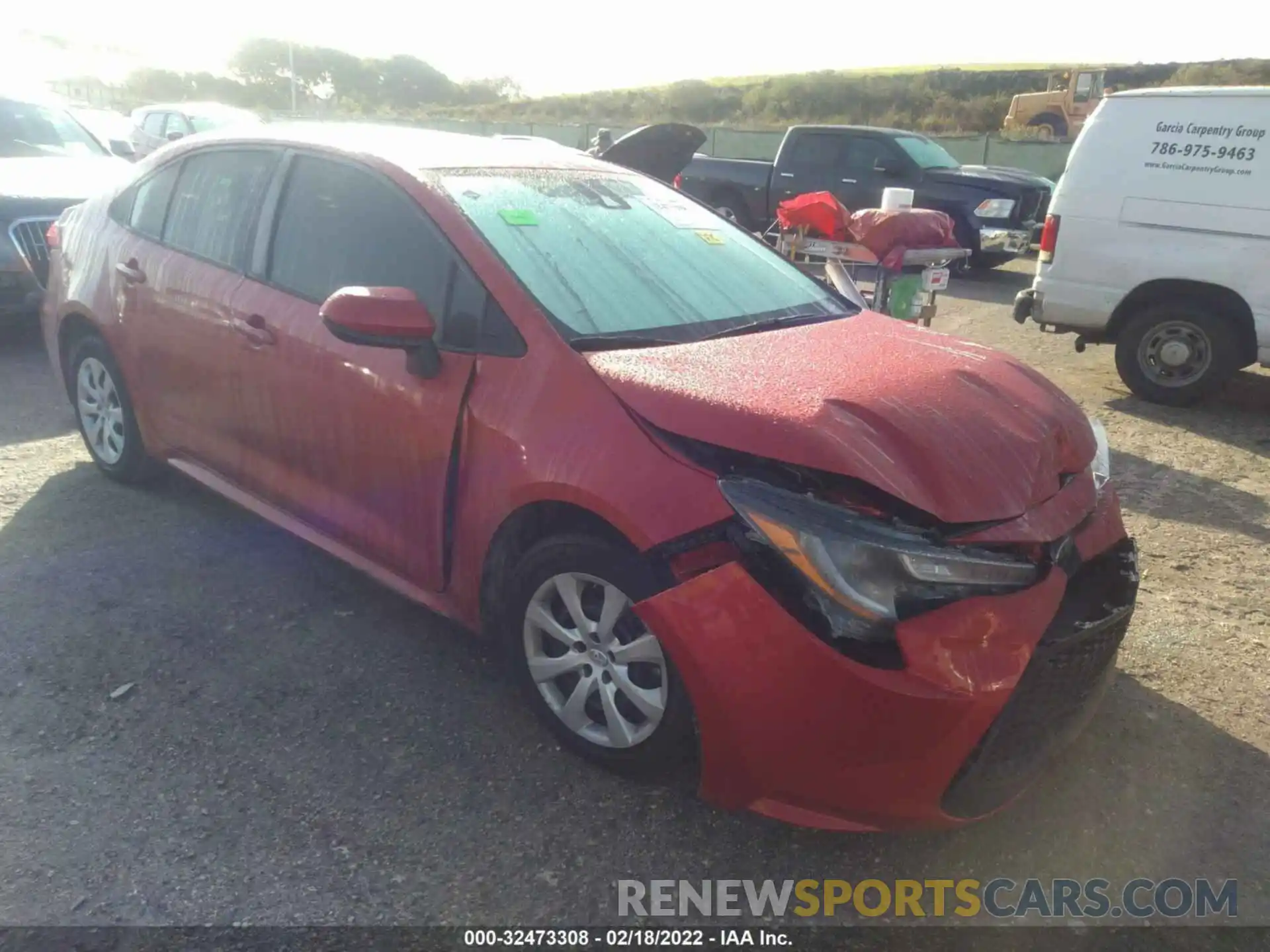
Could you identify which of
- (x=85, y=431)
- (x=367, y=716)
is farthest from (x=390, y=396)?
(x=85, y=431)

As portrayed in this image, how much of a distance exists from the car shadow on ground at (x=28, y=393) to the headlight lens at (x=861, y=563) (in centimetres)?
460

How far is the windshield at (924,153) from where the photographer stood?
12.5 meters

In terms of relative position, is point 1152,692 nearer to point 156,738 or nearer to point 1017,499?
point 1017,499

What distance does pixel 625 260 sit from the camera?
10.2ft

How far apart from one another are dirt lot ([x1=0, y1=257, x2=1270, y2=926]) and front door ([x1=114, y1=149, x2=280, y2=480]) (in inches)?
20.7

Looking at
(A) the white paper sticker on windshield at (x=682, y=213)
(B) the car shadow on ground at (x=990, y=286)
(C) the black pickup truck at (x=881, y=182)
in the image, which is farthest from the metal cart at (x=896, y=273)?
(C) the black pickup truck at (x=881, y=182)

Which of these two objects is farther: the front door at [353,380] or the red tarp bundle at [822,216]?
the red tarp bundle at [822,216]

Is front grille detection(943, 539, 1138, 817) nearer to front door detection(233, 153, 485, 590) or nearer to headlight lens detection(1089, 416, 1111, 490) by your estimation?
headlight lens detection(1089, 416, 1111, 490)

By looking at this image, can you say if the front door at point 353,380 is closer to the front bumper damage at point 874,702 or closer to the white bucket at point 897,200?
the front bumper damage at point 874,702

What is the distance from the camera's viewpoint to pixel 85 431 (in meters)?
4.55

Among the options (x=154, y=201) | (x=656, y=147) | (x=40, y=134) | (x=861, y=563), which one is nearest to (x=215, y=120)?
(x=40, y=134)

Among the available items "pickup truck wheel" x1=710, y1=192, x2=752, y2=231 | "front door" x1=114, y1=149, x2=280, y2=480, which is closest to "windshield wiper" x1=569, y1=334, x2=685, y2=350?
"front door" x1=114, y1=149, x2=280, y2=480

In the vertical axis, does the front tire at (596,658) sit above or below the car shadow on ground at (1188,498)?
above

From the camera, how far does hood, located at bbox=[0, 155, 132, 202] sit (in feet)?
22.0
